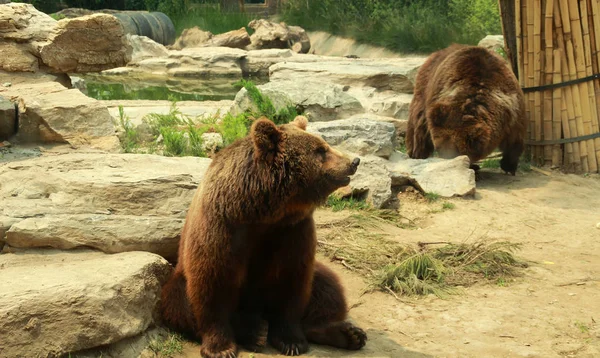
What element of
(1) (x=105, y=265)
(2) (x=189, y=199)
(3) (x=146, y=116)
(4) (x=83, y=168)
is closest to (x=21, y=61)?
(3) (x=146, y=116)

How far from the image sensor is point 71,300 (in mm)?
3873

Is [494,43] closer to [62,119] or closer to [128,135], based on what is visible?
[128,135]

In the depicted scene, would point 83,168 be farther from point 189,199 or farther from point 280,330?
point 280,330

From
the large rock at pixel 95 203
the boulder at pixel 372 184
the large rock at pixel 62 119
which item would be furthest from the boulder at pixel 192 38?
the large rock at pixel 95 203

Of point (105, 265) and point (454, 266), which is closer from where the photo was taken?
point (105, 265)

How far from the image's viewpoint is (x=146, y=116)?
933cm

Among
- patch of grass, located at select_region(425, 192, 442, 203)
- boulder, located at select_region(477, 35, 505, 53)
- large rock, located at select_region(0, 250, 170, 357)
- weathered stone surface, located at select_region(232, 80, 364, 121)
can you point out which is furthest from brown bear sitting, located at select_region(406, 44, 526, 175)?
large rock, located at select_region(0, 250, 170, 357)

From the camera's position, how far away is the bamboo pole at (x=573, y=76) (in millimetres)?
8711

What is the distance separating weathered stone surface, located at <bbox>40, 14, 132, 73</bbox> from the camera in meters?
7.75

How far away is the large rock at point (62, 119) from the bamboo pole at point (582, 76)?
17.7 ft

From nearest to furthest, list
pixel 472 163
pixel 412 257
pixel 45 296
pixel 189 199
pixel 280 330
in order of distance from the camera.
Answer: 1. pixel 45 296
2. pixel 280 330
3. pixel 189 199
4. pixel 412 257
5. pixel 472 163

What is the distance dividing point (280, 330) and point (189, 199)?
4.19ft

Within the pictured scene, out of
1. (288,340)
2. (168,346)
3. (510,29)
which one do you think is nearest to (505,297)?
(288,340)

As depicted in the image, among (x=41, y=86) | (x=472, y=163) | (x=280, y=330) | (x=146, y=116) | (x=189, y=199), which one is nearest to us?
(x=280, y=330)
